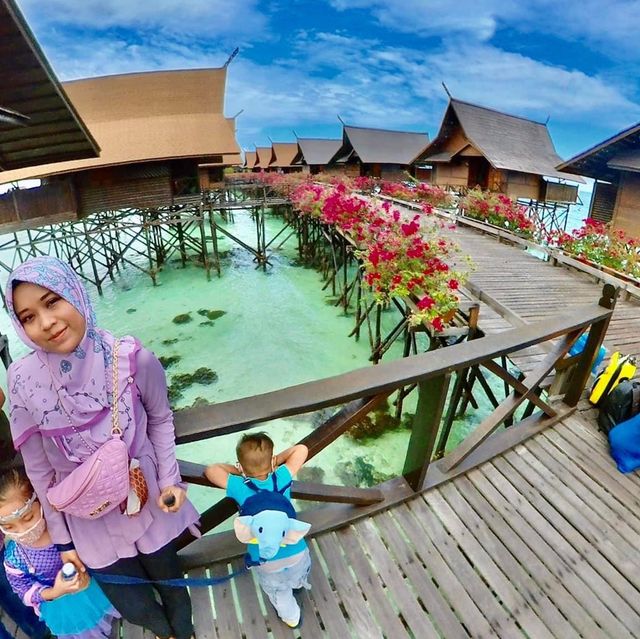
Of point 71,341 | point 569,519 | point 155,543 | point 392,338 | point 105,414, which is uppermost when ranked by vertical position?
point 71,341

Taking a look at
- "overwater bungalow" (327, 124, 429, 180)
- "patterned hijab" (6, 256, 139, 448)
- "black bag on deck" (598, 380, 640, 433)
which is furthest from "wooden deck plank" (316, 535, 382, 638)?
"overwater bungalow" (327, 124, 429, 180)

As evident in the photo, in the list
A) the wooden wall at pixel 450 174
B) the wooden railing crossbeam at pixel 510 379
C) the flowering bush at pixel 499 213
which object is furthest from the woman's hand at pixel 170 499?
the wooden wall at pixel 450 174

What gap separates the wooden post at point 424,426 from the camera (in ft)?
7.03

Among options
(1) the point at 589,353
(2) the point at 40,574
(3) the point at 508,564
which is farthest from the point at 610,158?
(2) the point at 40,574

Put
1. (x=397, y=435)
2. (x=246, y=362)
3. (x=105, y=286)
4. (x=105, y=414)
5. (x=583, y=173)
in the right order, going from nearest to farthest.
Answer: (x=105, y=414) < (x=397, y=435) < (x=246, y=362) < (x=583, y=173) < (x=105, y=286)

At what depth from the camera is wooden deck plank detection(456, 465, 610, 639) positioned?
6.20 feet

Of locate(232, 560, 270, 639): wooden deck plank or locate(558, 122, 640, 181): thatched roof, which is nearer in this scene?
locate(232, 560, 270, 639): wooden deck plank

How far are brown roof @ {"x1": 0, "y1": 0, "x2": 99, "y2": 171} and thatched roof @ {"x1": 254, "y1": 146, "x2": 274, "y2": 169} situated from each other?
139 feet

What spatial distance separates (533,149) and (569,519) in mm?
20652

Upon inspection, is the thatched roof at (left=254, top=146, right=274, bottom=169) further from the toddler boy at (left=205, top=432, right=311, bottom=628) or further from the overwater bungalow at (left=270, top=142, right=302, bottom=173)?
the toddler boy at (left=205, top=432, right=311, bottom=628)

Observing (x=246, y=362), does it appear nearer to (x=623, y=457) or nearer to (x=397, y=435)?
(x=397, y=435)

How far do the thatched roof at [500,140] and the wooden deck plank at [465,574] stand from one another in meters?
15.4

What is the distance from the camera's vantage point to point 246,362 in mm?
9070

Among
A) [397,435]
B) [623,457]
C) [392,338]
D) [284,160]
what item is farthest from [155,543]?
[284,160]
